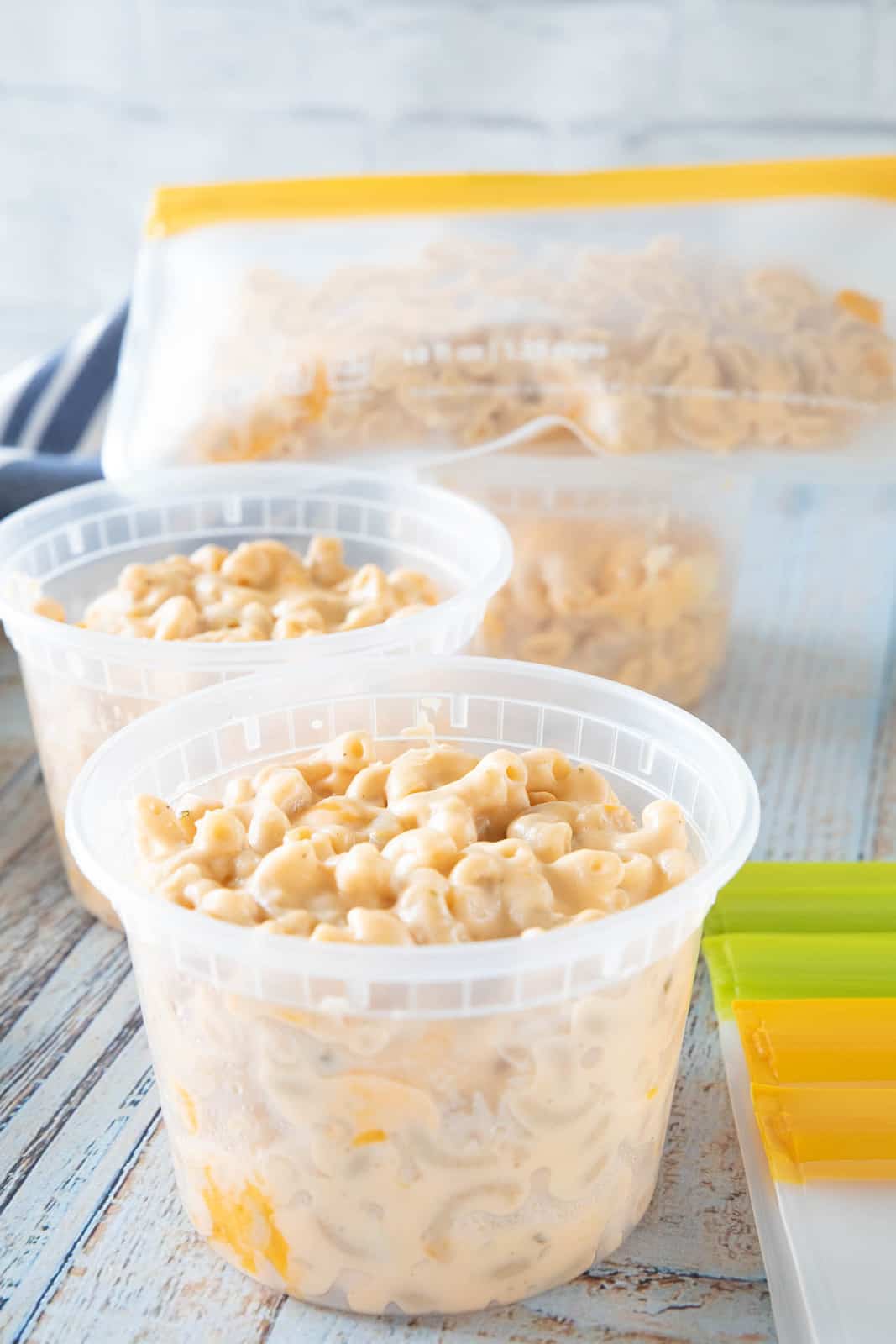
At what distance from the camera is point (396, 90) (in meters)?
2.10

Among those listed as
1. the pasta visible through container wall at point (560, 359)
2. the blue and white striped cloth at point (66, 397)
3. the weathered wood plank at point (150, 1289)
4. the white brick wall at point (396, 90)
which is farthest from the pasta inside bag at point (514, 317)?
the weathered wood plank at point (150, 1289)

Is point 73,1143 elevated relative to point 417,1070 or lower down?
lower down

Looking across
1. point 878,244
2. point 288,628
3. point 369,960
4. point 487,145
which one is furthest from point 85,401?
point 369,960

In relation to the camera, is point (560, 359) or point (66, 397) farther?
point (66, 397)

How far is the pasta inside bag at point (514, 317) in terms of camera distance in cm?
148

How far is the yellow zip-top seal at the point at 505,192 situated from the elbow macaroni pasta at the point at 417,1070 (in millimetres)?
899

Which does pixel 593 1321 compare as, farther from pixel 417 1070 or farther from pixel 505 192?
pixel 505 192

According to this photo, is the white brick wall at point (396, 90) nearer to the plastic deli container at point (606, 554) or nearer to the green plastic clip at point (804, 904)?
the plastic deli container at point (606, 554)

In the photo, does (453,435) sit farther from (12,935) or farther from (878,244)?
(12,935)

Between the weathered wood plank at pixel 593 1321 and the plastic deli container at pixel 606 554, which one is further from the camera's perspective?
the plastic deli container at pixel 606 554

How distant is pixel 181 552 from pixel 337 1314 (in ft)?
2.71

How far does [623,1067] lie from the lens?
83 cm

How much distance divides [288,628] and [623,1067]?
1.72 feet

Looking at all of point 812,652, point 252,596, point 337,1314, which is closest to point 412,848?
point 337,1314
